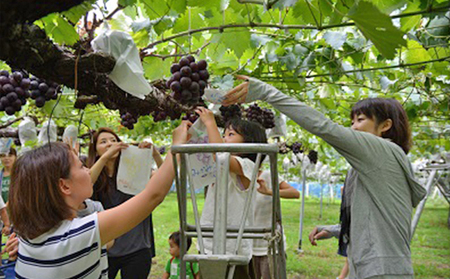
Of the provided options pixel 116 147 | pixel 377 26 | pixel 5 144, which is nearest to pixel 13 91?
pixel 116 147

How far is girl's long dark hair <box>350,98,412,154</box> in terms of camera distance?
216 cm

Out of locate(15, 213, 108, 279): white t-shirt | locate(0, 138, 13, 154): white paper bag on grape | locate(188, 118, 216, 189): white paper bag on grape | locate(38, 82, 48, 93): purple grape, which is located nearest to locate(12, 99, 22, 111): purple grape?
locate(38, 82, 48, 93): purple grape

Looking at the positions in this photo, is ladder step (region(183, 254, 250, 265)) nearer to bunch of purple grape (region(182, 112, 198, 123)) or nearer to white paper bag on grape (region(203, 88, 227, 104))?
white paper bag on grape (region(203, 88, 227, 104))

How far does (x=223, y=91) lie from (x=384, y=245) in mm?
1016

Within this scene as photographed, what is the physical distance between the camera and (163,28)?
1.93 meters

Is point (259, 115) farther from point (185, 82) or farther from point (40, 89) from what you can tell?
point (40, 89)

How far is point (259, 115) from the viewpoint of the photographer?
3180 millimetres

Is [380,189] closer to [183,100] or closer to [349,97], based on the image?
[183,100]

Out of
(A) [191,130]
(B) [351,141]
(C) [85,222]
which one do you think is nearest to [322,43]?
(B) [351,141]

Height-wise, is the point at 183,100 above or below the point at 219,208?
above

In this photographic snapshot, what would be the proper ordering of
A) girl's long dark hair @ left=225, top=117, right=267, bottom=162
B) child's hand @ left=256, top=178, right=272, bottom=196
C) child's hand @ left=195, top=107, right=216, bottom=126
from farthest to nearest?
child's hand @ left=256, top=178, right=272, bottom=196 → girl's long dark hair @ left=225, top=117, right=267, bottom=162 → child's hand @ left=195, top=107, right=216, bottom=126

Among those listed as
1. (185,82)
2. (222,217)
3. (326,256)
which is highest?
(185,82)

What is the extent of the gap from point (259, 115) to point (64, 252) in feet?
6.88

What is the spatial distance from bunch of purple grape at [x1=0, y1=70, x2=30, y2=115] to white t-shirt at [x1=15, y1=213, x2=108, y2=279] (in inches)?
27.8
